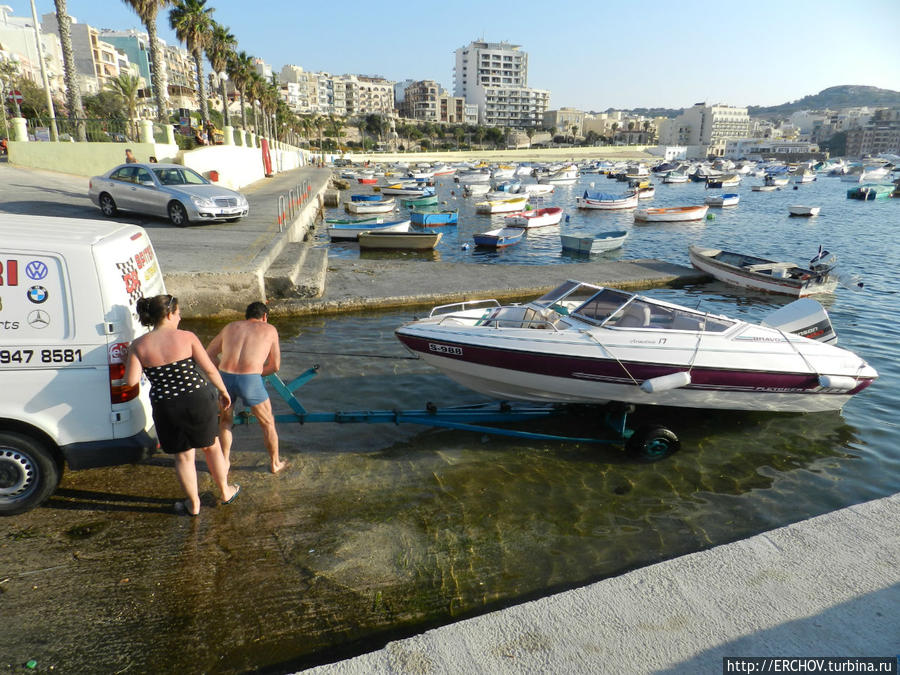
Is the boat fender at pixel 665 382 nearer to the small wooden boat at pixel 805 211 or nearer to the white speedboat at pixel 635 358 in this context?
the white speedboat at pixel 635 358

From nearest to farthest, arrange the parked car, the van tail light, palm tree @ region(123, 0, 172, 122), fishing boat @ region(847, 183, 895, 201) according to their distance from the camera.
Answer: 1. the van tail light
2. the parked car
3. palm tree @ region(123, 0, 172, 122)
4. fishing boat @ region(847, 183, 895, 201)

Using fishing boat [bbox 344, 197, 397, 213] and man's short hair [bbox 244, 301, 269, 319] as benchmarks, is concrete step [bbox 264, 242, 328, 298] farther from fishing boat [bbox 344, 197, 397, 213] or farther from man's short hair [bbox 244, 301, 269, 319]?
fishing boat [bbox 344, 197, 397, 213]

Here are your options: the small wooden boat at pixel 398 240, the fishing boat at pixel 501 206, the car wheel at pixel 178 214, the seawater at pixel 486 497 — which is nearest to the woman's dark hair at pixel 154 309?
the seawater at pixel 486 497

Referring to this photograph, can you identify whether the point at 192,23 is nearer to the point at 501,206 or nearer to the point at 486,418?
the point at 501,206

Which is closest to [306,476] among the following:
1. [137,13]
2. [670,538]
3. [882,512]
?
[670,538]

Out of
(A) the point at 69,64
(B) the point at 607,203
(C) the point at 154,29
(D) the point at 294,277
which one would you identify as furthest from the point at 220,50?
(D) the point at 294,277

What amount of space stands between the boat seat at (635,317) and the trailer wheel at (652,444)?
1.47 m

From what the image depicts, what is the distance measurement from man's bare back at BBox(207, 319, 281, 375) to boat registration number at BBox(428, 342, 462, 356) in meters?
2.58

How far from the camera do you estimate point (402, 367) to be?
10.3m

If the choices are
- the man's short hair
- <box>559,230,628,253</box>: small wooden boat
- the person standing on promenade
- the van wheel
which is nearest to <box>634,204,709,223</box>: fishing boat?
<box>559,230,628,253</box>: small wooden boat

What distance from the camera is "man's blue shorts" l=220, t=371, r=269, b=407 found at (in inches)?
224

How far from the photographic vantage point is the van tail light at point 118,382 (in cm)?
488

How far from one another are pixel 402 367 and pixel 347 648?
661 centimetres

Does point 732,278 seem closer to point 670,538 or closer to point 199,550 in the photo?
point 670,538
